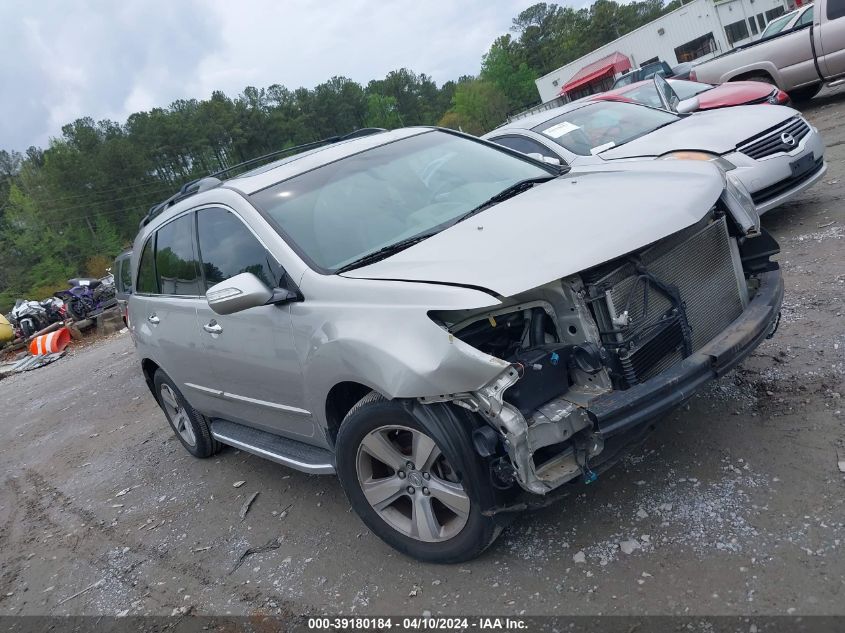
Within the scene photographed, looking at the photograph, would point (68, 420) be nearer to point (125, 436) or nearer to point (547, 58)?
point (125, 436)

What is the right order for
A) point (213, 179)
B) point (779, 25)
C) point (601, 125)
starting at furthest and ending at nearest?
1. point (779, 25)
2. point (601, 125)
3. point (213, 179)

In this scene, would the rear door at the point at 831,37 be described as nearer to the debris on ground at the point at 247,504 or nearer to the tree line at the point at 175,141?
the debris on ground at the point at 247,504

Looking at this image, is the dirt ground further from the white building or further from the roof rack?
the white building

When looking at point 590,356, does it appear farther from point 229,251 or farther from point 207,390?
point 207,390

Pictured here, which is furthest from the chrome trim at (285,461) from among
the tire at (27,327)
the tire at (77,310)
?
the tire at (27,327)

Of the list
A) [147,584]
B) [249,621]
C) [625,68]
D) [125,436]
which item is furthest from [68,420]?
[625,68]

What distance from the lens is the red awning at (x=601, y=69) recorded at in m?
47.1

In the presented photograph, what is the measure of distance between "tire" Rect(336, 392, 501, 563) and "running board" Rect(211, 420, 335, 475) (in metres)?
0.31

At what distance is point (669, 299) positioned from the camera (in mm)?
3049

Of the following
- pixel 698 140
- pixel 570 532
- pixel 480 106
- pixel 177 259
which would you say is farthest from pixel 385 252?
pixel 480 106

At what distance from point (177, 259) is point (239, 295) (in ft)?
5.61

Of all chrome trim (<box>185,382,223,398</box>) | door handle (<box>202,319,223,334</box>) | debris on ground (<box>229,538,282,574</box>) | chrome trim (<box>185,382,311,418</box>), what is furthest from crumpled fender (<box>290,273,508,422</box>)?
chrome trim (<box>185,382,223,398</box>)

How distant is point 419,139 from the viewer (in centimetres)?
448

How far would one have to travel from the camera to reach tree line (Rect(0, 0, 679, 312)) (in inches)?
2603
